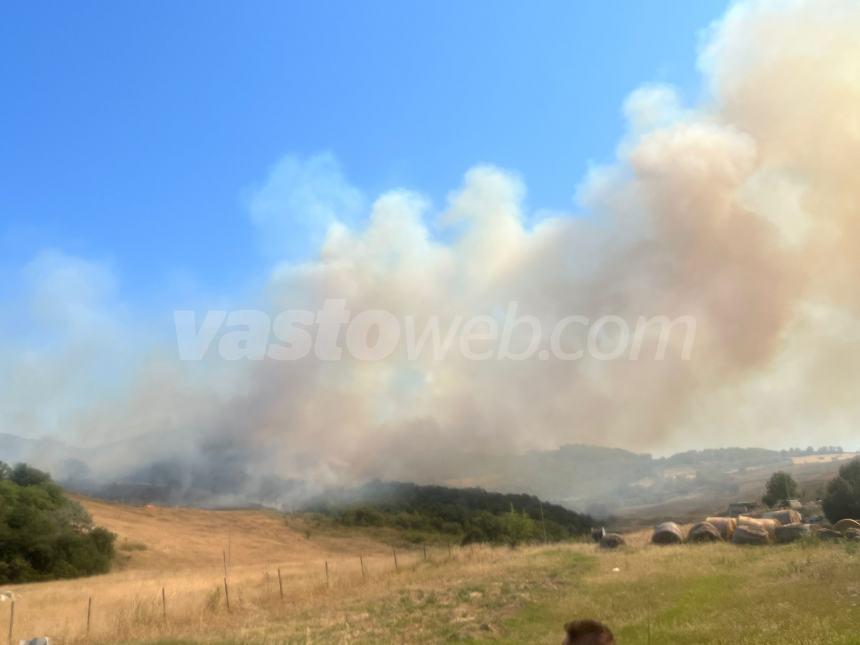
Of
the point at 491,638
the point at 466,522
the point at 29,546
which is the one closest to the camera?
the point at 491,638

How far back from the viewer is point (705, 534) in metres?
38.8

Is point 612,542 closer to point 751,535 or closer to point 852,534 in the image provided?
point 751,535

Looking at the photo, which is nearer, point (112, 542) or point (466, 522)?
point (112, 542)

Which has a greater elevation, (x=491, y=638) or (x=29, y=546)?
(x=29, y=546)

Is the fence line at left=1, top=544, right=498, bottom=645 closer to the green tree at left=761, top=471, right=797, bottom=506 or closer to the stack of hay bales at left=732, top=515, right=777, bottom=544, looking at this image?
the stack of hay bales at left=732, top=515, right=777, bottom=544

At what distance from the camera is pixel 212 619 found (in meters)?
26.4

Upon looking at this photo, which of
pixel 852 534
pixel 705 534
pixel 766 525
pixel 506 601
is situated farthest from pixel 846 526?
pixel 506 601

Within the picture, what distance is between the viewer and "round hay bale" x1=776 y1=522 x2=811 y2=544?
32.4 metres

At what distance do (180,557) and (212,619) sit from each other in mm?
44954

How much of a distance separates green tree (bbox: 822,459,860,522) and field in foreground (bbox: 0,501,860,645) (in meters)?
16.0

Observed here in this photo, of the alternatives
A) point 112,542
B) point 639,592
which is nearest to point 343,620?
point 639,592

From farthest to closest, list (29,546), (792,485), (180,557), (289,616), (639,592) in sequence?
(792,485)
(180,557)
(29,546)
(289,616)
(639,592)

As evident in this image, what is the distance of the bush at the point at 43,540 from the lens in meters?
52.1

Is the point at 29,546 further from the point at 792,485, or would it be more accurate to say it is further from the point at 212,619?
the point at 792,485
